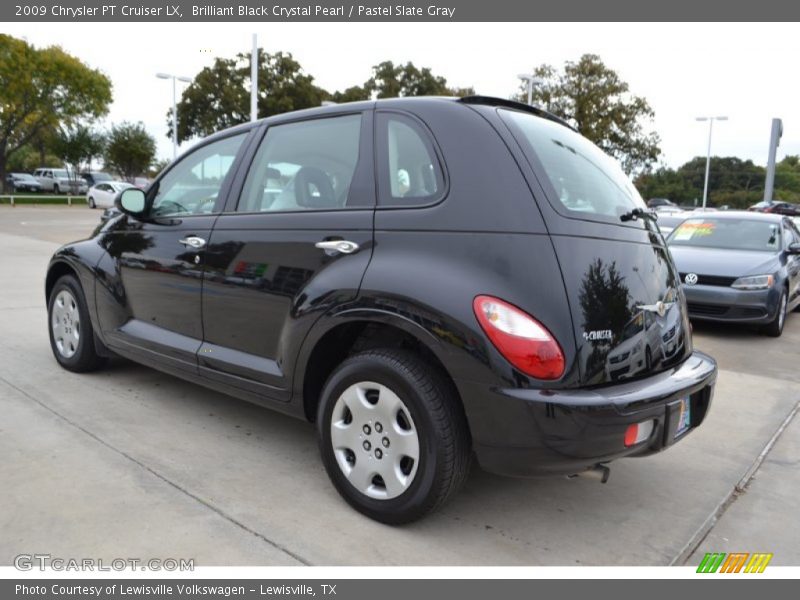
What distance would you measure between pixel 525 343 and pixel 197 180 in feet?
7.79

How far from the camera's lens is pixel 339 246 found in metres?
2.89

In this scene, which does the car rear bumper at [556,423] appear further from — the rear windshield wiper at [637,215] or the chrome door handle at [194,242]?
the chrome door handle at [194,242]

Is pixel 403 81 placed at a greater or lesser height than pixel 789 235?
greater

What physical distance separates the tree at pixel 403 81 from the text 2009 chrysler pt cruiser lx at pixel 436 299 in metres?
39.5

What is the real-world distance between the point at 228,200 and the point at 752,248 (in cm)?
682

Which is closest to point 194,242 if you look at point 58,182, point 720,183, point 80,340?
point 80,340

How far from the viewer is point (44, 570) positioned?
94.0 inches

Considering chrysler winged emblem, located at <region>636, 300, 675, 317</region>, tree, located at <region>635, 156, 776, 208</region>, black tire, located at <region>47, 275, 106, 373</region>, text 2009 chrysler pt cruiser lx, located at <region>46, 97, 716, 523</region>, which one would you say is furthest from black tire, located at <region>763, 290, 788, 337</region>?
tree, located at <region>635, 156, 776, 208</region>

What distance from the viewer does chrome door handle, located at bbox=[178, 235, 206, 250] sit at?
356 centimetres

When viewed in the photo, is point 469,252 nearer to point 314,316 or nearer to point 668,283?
point 314,316

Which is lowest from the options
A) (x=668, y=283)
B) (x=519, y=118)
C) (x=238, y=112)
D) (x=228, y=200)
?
(x=668, y=283)

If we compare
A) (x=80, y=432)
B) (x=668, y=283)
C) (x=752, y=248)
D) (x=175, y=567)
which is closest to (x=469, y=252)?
(x=668, y=283)

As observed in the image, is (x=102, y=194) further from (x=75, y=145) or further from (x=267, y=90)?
(x=75, y=145)

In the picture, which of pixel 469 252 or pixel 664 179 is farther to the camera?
pixel 664 179
